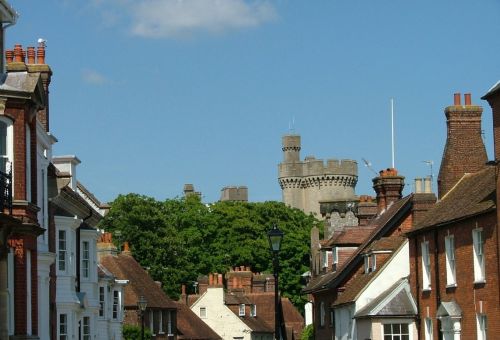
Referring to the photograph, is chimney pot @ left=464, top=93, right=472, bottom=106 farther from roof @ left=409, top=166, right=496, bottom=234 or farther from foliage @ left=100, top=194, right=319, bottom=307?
foliage @ left=100, top=194, right=319, bottom=307

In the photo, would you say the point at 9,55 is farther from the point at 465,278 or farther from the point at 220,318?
the point at 220,318

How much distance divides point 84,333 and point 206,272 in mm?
66838

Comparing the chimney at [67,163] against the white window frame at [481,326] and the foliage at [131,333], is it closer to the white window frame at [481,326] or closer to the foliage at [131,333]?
the white window frame at [481,326]

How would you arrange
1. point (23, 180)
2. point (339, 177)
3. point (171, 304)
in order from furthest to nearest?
point (339, 177) < point (171, 304) < point (23, 180)

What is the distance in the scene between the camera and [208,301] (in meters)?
101

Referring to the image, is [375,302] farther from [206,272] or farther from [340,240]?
[206,272]

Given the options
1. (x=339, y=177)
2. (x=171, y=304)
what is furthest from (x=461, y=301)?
(x=339, y=177)

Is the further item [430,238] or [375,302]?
[375,302]

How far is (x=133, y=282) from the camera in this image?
3017 inches

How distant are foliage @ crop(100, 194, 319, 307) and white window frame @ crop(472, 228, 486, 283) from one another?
2486 inches

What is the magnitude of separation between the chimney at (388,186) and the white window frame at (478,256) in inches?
809

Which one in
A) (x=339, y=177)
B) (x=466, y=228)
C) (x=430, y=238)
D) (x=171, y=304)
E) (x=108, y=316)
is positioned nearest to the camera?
(x=466, y=228)

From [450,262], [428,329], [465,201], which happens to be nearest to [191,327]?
[428,329]

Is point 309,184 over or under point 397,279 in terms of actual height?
over
